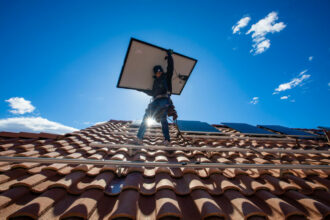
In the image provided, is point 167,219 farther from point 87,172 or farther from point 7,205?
point 7,205

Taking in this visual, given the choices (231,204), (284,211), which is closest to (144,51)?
(231,204)

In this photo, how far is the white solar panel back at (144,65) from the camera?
330cm

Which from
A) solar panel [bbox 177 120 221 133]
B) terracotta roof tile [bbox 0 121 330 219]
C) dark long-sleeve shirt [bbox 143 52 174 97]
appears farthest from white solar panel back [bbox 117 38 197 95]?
terracotta roof tile [bbox 0 121 330 219]

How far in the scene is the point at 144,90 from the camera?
3.92m


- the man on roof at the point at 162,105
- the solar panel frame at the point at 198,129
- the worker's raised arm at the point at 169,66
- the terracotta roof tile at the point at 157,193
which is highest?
the worker's raised arm at the point at 169,66

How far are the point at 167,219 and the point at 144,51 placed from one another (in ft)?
10.8

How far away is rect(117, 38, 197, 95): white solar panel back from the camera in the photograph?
130 inches

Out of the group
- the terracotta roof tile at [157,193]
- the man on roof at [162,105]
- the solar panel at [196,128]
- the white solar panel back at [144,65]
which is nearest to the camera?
the terracotta roof tile at [157,193]

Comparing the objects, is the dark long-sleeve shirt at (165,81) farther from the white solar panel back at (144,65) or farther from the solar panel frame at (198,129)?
the solar panel frame at (198,129)

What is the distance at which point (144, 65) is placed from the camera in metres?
3.54

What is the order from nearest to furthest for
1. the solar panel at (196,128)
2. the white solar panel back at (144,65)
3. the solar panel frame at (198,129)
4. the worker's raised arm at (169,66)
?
the worker's raised arm at (169,66) < the white solar panel back at (144,65) < the solar panel frame at (198,129) < the solar panel at (196,128)

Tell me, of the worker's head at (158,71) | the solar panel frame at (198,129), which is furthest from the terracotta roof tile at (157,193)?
the worker's head at (158,71)

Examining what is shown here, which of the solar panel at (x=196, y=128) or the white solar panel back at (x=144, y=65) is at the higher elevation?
the white solar panel back at (x=144, y=65)

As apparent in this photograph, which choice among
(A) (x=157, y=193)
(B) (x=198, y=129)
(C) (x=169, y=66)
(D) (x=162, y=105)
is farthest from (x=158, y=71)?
(A) (x=157, y=193)
